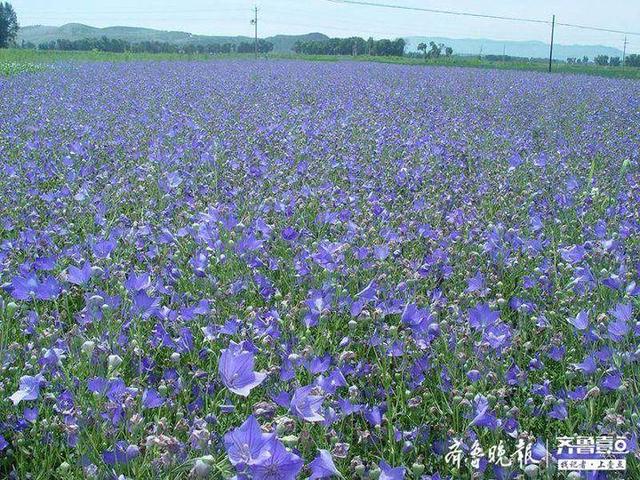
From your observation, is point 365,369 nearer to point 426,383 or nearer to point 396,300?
point 426,383

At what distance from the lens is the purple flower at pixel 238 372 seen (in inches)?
59.2

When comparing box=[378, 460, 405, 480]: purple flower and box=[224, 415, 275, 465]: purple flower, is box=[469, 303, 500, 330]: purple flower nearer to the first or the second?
box=[378, 460, 405, 480]: purple flower

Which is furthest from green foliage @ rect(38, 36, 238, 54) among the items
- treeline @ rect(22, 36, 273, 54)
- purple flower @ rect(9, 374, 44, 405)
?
purple flower @ rect(9, 374, 44, 405)

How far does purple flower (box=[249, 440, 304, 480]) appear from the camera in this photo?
1.19 meters

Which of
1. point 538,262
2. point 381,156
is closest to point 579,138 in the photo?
point 381,156

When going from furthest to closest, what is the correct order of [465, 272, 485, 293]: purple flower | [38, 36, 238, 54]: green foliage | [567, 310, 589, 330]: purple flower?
[38, 36, 238, 54]: green foliage → [465, 272, 485, 293]: purple flower → [567, 310, 589, 330]: purple flower

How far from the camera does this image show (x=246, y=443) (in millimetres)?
1214

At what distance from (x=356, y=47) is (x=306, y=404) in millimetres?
57261

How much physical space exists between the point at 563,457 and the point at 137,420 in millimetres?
986

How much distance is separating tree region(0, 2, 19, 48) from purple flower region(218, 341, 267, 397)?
68640 mm

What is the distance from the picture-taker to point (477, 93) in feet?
43.1

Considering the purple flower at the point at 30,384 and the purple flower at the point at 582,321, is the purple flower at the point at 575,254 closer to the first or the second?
the purple flower at the point at 582,321

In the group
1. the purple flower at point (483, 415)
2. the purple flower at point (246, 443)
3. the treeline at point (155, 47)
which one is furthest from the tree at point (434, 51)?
the purple flower at point (246, 443)

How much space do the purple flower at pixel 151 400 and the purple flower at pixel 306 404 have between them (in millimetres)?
449
